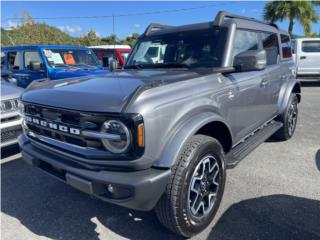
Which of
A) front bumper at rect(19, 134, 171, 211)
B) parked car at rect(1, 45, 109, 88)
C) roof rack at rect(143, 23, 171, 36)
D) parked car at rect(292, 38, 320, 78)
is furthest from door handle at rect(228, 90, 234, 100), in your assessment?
parked car at rect(292, 38, 320, 78)

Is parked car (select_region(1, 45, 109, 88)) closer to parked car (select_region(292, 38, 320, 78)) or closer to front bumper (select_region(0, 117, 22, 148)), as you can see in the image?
front bumper (select_region(0, 117, 22, 148))

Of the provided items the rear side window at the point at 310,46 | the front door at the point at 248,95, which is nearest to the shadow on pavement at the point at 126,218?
the front door at the point at 248,95

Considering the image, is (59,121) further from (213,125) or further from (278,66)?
(278,66)

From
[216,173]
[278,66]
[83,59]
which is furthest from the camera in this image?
[83,59]

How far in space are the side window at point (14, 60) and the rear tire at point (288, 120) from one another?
6.84 meters

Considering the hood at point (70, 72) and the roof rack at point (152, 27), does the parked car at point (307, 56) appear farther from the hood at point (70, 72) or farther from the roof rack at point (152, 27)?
the roof rack at point (152, 27)

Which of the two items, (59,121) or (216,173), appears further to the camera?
(216,173)

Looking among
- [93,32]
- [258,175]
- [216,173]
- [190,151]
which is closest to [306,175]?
[258,175]

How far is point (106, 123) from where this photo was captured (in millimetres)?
2227

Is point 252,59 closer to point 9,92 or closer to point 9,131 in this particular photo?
point 9,131

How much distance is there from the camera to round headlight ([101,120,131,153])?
7.13 feet

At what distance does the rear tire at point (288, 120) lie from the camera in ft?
16.2

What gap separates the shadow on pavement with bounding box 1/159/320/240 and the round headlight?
0.98m

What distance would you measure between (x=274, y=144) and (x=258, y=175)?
142 cm
